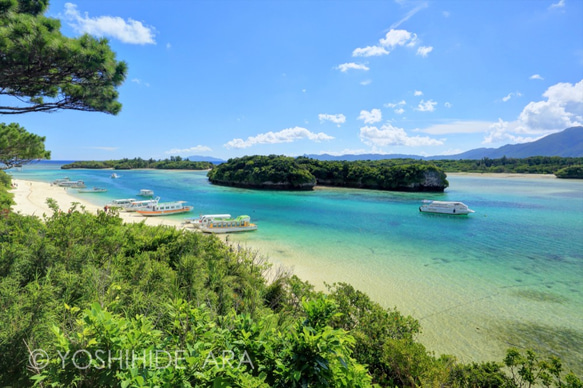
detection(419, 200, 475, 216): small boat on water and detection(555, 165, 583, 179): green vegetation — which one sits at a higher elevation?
detection(555, 165, 583, 179): green vegetation

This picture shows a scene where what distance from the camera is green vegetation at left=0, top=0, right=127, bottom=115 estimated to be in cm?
521

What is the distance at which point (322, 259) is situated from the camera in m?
14.9

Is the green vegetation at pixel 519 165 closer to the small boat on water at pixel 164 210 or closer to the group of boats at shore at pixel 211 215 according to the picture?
the group of boats at shore at pixel 211 215

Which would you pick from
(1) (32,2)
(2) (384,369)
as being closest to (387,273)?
(2) (384,369)

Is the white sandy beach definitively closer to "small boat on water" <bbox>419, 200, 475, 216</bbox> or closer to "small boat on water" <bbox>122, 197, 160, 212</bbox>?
"small boat on water" <bbox>122, 197, 160, 212</bbox>

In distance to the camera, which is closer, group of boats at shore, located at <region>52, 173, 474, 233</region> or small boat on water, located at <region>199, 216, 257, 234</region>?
small boat on water, located at <region>199, 216, 257, 234</region>

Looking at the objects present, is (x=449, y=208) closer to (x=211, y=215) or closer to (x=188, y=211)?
(x=211, y=215)

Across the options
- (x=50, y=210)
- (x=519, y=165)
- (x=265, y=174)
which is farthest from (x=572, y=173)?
(x=50, y=210)

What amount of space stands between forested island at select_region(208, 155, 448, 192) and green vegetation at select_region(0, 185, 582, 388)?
171ft

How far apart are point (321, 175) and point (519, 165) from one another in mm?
111335

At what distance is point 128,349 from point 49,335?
5.38ft

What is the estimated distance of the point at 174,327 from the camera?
3154 millimetres

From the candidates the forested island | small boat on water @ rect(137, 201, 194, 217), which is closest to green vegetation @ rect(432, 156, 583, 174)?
the forested island

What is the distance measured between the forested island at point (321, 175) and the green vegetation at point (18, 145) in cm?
5093
